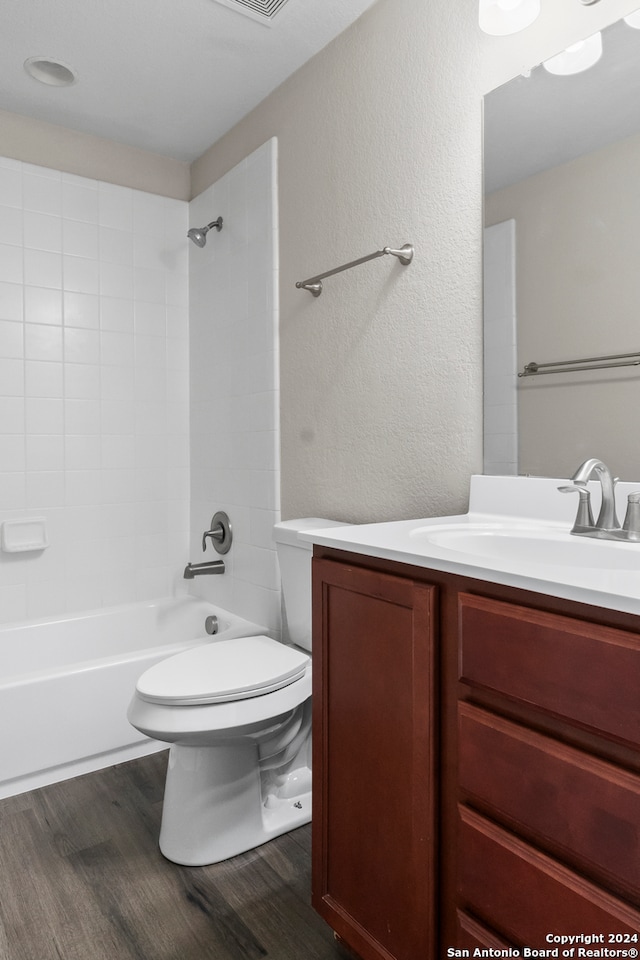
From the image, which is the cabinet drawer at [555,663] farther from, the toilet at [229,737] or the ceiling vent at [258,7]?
the ceiling vent at [258,7]

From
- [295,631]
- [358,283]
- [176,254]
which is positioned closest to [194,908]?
[295,631]

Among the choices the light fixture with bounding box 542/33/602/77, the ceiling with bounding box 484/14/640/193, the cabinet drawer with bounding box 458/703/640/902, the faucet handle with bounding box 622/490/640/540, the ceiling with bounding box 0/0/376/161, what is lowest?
the cabinet drawer with bounding box 458/703/640/902

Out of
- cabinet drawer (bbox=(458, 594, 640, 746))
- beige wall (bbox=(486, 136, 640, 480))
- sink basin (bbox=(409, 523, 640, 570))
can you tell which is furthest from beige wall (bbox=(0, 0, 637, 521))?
cabinet drawer (bbox=(458, 594, 640, 746))

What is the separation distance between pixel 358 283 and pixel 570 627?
1.43 meters

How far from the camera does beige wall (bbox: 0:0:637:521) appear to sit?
1615mm

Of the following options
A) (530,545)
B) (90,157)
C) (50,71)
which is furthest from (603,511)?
(90,157)

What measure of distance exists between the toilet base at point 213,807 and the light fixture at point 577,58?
179cm

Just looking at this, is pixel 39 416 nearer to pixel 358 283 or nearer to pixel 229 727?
pixel 358 283

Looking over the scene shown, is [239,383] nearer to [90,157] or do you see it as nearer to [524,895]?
[90,157]

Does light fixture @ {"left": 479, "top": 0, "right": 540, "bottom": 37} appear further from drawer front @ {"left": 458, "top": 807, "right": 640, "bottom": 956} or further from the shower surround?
drawer front @ {"left": 458, "top": 807, "right": 640, "bottom": 956}

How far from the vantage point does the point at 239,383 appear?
260 centimetres

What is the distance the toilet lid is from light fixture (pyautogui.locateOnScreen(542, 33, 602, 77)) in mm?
1589

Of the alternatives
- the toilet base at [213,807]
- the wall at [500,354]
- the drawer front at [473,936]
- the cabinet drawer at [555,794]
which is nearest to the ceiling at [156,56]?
the wall at [500,354]

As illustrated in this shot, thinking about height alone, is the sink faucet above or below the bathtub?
above
